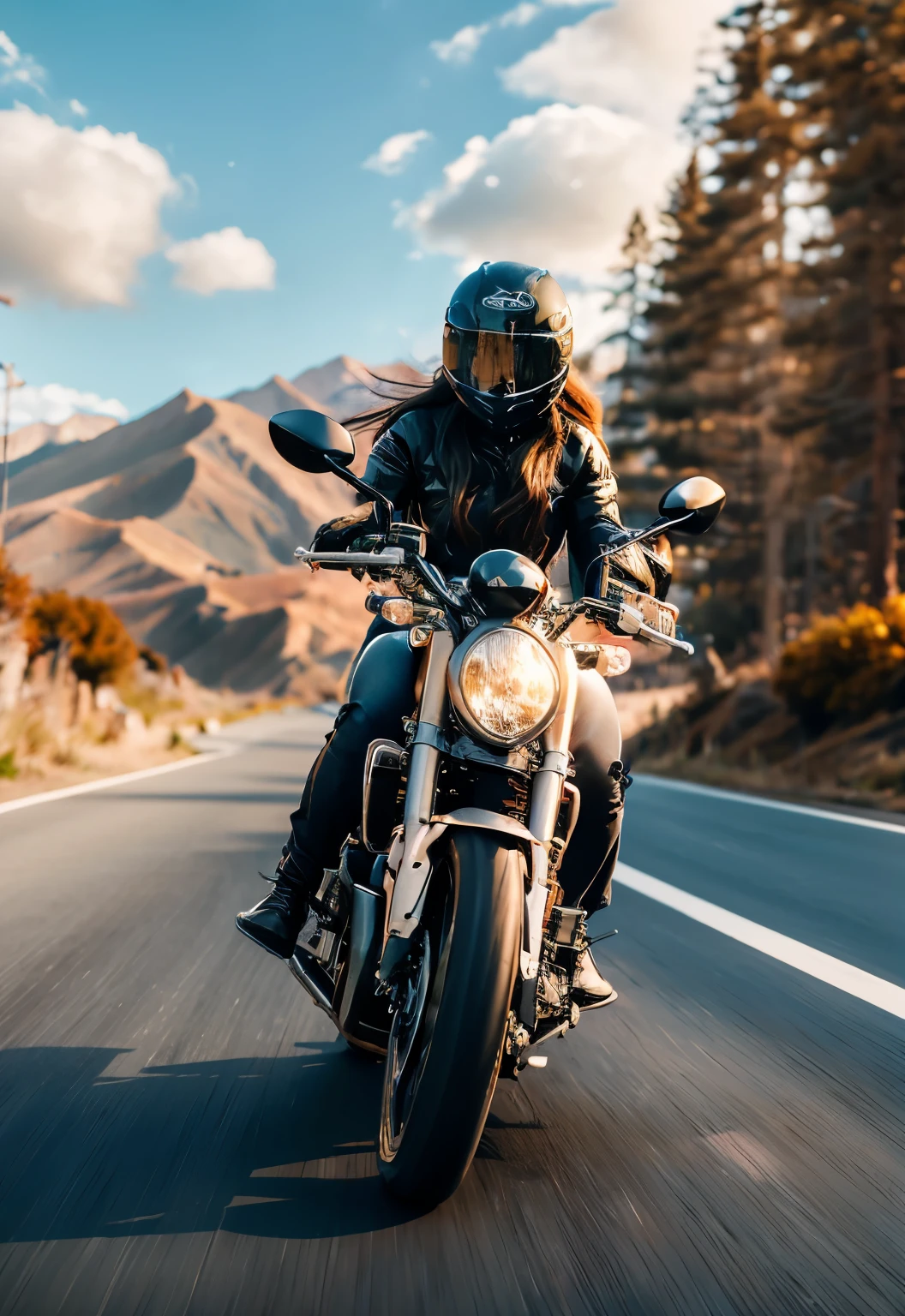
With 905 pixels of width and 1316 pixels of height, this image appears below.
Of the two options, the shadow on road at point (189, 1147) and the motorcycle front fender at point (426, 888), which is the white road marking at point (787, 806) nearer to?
the shadow on road at point (189, 1147)

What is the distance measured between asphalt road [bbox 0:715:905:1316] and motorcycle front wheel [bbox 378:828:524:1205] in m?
0.14

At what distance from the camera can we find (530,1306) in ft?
7.74

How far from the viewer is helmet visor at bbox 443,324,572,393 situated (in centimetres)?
337

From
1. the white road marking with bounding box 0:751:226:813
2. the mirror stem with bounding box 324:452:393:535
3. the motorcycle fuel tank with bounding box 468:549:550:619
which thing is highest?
the mirror stem with bounding box 324:452:393:535

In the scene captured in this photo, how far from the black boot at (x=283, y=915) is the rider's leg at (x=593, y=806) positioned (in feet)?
2.52

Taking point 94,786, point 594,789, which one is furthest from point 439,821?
point 94,786

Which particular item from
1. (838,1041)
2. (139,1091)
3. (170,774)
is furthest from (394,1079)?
(170,774)

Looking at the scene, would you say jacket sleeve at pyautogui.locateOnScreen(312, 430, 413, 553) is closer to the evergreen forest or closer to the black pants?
the black pants

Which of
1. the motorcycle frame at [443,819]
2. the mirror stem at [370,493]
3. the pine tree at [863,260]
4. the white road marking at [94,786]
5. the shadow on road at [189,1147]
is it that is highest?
the pine tree at [863,260]

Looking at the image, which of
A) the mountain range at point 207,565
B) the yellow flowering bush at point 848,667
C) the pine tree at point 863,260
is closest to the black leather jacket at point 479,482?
the yellow flowering bush at point 848,667

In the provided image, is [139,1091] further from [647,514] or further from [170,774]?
[647,514]

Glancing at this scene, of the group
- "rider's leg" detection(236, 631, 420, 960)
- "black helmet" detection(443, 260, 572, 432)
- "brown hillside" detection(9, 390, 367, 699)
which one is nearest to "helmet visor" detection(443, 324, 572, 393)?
"black helmet" detection(443, 260, 572, 432)

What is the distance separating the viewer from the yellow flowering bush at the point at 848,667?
1775cm

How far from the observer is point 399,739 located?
3424 millimetres
